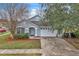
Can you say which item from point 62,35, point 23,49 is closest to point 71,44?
point 62,35

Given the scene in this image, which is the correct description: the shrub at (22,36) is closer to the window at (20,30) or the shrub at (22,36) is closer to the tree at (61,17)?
the window at (20,30)

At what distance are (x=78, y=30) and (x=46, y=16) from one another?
0.29 m

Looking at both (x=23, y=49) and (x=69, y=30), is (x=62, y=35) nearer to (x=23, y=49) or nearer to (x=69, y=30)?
(x=69, y=30)

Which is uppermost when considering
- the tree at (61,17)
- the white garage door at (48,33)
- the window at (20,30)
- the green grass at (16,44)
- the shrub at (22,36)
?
the tree at (61,17)

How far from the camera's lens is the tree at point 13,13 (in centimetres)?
417

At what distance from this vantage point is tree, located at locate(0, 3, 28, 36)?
4168 mm

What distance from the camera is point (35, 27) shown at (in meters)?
4.17

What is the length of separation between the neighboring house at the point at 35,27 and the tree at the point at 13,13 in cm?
4

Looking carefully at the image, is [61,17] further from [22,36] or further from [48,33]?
[22,36]

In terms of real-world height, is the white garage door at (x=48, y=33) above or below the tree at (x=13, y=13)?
below

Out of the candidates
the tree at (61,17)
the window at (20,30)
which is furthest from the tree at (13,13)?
the tree at (61,17)

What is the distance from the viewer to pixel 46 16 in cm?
418

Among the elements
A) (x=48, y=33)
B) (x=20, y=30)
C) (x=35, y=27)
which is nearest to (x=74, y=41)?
(x=48, y=33)

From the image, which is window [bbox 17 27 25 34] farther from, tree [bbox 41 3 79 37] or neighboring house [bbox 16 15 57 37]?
tree [bbox 41 3 79 37]
